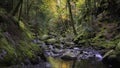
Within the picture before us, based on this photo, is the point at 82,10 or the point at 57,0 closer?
the point at 82,10

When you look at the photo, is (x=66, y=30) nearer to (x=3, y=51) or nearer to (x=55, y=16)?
(x=55, y=16)

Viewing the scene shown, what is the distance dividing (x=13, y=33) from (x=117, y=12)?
43.0 feet

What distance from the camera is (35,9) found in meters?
37.1

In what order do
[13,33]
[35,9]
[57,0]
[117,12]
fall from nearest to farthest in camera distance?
1. [13,33]
2. [117,12]
3. [35,9]
4. [57,0]

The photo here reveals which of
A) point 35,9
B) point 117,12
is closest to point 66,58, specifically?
point 117,12

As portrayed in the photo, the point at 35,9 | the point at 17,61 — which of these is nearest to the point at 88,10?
the point at 35,9

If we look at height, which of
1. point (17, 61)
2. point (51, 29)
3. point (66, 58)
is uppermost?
point (17, 61)

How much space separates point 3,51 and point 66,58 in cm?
703

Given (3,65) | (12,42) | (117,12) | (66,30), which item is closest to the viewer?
(3,65)

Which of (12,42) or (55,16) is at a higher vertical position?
(12,42)

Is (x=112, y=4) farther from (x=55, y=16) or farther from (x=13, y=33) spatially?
(x=55, y=16)

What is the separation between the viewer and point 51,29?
160 ft

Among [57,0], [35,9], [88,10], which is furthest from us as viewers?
[57,0]

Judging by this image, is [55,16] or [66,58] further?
[55,16]
